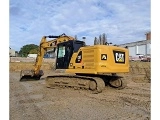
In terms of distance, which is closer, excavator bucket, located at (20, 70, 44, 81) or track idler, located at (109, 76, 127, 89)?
track idler, located at (109, 76, 127, 89)

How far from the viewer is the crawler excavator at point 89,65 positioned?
763 centimetres

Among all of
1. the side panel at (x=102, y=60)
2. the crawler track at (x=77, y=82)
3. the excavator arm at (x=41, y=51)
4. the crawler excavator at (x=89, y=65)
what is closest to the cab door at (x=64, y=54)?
the crawler excavator at (x=89, y=65)

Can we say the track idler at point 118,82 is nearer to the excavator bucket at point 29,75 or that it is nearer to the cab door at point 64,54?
the cab door at point 64,54

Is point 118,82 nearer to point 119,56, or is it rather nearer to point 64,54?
point 119,56

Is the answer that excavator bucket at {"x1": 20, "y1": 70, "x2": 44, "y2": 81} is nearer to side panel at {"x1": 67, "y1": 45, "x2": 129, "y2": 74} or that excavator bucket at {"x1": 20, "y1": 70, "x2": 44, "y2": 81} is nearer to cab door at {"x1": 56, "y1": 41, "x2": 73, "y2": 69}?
cab door at {"x1": 56, "y1": 41, "x2": 73, "y2": 69}

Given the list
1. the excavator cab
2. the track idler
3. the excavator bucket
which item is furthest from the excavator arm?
the track idler

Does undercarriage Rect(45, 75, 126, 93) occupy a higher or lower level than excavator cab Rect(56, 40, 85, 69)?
lower

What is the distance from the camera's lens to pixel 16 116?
450 centimetres

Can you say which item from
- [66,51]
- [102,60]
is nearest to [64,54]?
Answer: [66,51]

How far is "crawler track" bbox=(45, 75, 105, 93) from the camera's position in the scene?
7746mm

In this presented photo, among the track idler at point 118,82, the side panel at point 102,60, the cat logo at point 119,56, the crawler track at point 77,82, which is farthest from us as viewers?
the track idler at point 118,82

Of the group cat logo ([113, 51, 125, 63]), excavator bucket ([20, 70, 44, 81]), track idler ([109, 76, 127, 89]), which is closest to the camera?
Result: cat logo ([113, 51, 125, 63])

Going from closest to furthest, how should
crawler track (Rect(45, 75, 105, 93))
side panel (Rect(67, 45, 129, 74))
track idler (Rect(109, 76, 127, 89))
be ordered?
1. side panel (Rect(67, 45, 129, 74))
2. crawler track (Rect(45, 75, 105, 93))
3. track idler (Rect(109, 76, 127, 89))
